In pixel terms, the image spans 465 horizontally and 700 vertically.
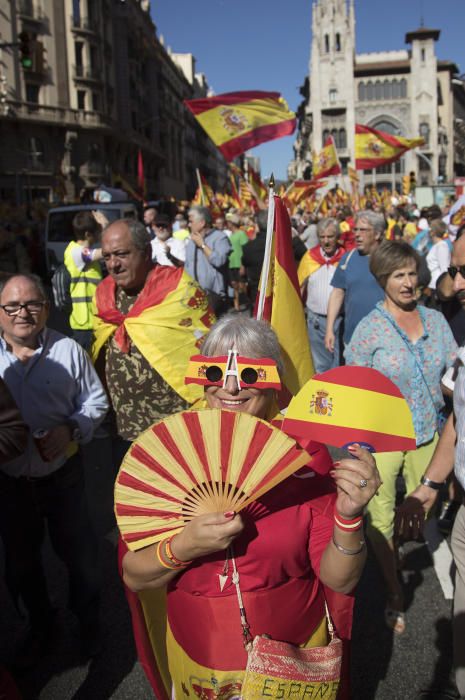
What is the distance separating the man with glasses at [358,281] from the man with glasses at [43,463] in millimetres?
2620

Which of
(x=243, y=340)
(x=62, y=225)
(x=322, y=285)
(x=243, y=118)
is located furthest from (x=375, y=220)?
(x=62, y=225)

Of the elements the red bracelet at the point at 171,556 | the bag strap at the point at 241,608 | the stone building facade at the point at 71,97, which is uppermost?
the stone building facade at the point at 71,97

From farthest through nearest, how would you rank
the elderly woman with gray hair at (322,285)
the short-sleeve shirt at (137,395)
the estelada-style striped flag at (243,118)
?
the estelada-style striped flag at (243,118), the elderly woman with gray hair at (322,285), the short-sleeve shirt at (137,395)

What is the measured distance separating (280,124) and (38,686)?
8624 millimetres

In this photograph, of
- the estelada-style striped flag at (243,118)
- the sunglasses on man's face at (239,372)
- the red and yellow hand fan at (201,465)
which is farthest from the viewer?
the estelada-style striped flag at (243,118)

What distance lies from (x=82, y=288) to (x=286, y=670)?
4745 mm

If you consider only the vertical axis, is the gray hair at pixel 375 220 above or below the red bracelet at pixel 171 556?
above

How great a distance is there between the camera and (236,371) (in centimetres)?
191

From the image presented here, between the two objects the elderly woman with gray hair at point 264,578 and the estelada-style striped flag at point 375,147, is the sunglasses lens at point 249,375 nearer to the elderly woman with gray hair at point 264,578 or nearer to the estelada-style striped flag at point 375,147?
the elderly woman with gray hair at point 264,578

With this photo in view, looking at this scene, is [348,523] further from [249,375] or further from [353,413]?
[249,375]

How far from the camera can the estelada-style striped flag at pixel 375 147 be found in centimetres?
1509

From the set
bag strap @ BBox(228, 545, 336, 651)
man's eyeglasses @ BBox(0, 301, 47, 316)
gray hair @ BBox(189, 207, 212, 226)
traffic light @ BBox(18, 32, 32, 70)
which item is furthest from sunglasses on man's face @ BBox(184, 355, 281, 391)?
traffic light @ BBox(18, 32, 32, 70)

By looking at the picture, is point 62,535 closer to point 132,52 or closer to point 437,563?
point 437,563

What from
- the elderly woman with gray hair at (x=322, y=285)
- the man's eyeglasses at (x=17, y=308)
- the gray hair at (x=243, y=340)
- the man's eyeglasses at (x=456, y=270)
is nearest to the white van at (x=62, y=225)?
the elderly woman with gray hair at (x=322, y=285)
